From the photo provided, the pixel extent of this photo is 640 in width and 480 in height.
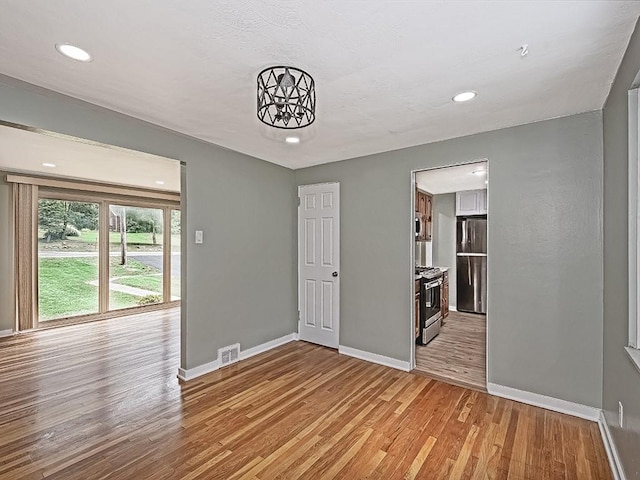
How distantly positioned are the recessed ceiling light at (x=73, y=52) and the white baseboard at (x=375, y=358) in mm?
3698

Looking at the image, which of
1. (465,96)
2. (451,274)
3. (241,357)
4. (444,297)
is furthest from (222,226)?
(451,274)

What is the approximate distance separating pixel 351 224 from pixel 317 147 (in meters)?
1.06

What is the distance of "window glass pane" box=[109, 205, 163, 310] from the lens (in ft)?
20.1

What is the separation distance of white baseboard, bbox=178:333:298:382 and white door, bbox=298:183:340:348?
269 millimetres

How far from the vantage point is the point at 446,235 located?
6.46 m

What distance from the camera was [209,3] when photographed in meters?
1.42

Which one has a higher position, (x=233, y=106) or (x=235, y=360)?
(x=233, y=106)

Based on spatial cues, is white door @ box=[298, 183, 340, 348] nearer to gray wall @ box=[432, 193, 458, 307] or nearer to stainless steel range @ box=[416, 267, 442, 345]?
stainless steel range @ box=[416, 267, 442, 345]

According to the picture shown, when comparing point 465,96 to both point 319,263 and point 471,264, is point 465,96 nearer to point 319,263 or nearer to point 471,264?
point 319,263

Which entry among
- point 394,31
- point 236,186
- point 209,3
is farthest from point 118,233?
point 394,31

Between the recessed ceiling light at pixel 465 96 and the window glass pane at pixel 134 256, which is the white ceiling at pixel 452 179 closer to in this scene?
the recessed ceiling light at pixel 465 96

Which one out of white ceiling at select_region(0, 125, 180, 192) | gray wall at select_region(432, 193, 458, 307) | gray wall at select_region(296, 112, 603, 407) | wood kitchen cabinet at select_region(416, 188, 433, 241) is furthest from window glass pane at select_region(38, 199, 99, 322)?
gray wall at select_region(432, 193, 458, 307)

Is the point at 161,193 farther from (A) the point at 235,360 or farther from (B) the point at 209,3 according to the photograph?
(B) the point at 209,3

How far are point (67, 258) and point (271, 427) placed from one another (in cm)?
523
